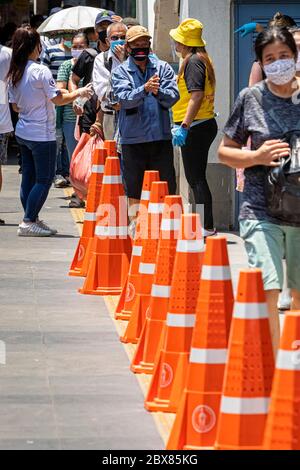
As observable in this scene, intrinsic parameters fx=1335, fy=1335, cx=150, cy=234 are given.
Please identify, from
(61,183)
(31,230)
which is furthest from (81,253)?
(61,183)

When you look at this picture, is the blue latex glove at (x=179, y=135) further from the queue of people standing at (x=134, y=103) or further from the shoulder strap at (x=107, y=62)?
the shoulder strap at (x=107, y=62)

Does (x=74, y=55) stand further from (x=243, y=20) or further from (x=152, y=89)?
(x=152, y=89)

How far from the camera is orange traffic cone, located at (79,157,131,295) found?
10.0 metres

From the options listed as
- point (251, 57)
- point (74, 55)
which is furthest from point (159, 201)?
point (74, 55)

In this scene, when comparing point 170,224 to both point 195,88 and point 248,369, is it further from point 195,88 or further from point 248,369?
point 195,88

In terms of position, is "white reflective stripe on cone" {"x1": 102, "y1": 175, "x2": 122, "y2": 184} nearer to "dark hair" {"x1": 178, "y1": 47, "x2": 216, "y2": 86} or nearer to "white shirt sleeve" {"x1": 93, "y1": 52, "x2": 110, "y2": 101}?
"dark hair" {"x1": 178, "y1": 47, "x2": 216, "y2": 86}

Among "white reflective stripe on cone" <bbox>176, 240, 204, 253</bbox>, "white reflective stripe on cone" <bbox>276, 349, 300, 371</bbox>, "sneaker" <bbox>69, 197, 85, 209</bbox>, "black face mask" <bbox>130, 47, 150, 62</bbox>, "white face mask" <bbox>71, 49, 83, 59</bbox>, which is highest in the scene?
"black face mask" <bbox>130, 47, 150, 62</bbox>

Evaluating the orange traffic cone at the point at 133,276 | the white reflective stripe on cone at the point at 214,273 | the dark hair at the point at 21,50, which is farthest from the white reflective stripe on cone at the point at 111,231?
the white reflective stripe on cone at the point at 214,273

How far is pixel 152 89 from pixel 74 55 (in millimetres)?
5558

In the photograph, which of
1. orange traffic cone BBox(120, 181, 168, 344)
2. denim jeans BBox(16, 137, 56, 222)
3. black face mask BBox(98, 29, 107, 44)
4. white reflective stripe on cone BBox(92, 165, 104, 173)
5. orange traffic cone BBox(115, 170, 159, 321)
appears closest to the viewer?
orange traffic cone BBox(120, 181, 168, 344)

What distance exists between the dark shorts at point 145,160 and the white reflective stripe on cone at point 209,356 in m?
5.66

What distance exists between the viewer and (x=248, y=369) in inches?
212

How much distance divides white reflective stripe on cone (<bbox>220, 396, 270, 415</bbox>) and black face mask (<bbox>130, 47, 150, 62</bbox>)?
247 inches

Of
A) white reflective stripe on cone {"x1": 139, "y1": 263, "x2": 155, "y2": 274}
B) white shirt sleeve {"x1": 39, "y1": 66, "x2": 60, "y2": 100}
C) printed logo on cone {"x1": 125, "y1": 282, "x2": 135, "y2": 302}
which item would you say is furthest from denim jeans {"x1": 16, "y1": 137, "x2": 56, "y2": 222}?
white reflective stripe on cone {"x1": 139, "y1": 263, "x2": 155, "y2": 274}
